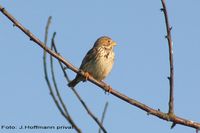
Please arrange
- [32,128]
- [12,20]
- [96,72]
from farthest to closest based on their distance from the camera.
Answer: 1. [96,72]
2. [32,128]
3. [12,20]

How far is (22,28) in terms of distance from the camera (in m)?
3.68

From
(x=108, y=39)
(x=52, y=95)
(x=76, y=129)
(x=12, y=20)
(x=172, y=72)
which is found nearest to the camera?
(x=76, y=129)

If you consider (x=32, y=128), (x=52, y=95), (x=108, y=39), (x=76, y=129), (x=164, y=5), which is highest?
(x=108, y=39)

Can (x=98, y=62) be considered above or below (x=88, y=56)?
below

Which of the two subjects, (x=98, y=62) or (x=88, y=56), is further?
(x=88, y=56)

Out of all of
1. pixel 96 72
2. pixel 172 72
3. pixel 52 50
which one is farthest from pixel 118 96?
pixel 96 72

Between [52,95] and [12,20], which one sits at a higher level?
[12,20]

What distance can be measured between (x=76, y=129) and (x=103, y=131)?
0.28 metres

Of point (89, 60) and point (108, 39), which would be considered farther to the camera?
point (108, 39)

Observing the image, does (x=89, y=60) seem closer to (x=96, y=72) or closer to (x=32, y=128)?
(x=96, y=72)

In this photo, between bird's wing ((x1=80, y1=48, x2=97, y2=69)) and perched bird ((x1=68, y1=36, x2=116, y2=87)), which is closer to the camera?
perched bird ((x1=68, y1=36, x2=116, y2=87))

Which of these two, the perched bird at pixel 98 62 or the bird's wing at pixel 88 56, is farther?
the bird's wing at pixel 88 56

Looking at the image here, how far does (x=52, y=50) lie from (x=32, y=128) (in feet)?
3.79

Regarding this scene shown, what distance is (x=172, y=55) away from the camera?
4.10m
